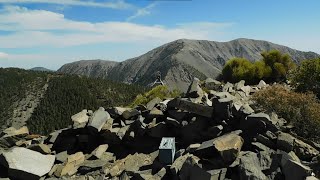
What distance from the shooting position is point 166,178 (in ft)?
39.0

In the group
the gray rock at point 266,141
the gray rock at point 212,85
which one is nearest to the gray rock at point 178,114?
the gray rock at point 266,141

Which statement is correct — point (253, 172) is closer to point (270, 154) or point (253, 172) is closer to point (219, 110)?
point (270, 154)

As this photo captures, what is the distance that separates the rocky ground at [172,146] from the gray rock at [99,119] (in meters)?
0.05

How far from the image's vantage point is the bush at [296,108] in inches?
520

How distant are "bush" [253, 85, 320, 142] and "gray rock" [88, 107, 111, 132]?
709 centimetres

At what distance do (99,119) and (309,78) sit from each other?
12.0 metres

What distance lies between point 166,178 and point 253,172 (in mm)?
3232

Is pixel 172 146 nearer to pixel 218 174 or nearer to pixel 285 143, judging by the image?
pixel 218 174

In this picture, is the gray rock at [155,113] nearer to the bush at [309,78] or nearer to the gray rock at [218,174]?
the gray rock at [218,174]

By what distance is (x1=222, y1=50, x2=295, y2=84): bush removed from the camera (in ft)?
85.5

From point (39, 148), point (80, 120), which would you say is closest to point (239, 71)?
point (80, 120)

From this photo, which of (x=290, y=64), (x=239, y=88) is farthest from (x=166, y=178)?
(x=290, y=64)

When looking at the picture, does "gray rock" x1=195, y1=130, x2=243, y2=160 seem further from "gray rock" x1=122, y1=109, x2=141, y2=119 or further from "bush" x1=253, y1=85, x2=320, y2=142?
"gray rock" x1=122, y1=109, x2=141, y2=119

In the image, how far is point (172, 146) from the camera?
12742 millimetres
